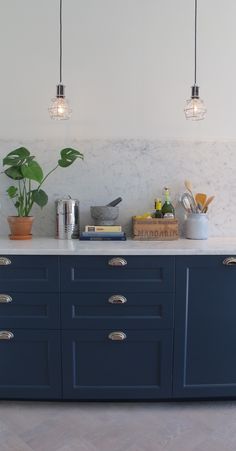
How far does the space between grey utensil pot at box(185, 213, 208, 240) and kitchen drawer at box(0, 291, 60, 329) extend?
99 centimetres

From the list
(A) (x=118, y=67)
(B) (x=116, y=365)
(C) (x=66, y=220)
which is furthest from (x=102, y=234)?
(A) (x=118, y=67)

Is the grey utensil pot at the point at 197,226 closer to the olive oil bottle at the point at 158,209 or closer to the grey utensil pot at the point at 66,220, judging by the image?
the olive oil bottle at the point at 158,209

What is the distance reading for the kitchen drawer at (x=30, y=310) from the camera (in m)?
1.94

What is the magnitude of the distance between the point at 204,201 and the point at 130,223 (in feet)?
1.79

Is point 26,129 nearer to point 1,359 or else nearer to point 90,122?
point 90,122

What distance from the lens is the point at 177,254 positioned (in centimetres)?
191

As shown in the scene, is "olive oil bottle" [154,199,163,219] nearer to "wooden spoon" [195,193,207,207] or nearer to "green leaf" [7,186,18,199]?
"wooden spoon" [195,193,207,207]

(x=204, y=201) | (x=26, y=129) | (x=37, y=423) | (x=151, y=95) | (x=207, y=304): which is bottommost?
(x=37, y=423)

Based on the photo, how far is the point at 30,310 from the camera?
1955mm

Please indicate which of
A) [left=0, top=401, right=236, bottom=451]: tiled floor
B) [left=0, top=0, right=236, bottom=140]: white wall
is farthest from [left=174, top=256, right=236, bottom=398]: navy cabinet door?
[left=0, top=0, right=236, bottom=140]: white wall

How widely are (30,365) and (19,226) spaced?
86cm

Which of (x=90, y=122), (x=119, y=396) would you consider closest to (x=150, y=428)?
(x=119, y=396)

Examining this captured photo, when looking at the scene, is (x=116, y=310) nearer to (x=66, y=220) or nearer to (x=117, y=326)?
(x=117, y=326)

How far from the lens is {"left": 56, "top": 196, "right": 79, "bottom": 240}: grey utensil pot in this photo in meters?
2.30
